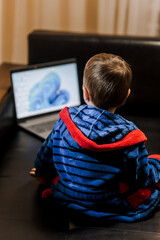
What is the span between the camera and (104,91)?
106 centimetres

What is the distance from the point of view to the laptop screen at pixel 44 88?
1759 mm

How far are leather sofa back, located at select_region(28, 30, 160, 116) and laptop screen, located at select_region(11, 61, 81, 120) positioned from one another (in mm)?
105

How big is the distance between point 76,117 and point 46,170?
0.31 metres

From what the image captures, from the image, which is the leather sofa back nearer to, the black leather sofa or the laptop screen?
the black leather sofa

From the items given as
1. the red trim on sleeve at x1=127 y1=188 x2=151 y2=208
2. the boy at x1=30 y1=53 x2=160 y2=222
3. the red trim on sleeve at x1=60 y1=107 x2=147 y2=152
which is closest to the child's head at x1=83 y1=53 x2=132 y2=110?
the boy at x1=30 y1=53 x2=160 y2=222

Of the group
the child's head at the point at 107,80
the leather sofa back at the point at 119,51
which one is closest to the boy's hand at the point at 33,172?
the child's head at the point at 107,80

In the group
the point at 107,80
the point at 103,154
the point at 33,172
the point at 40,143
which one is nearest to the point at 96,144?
the point at 103,154

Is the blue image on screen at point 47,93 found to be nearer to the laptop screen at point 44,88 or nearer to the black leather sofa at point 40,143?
the laptop screen at point 44,88

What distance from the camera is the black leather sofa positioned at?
114cm

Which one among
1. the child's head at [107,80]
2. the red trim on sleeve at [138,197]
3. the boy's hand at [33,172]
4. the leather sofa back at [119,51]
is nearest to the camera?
the child's head at [107,80]

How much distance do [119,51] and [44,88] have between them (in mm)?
483

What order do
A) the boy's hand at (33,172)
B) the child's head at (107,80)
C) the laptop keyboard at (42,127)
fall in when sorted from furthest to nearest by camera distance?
the laptop keyboard at (42,127), the boy's hand at (33,172), the child's head at (107,80)

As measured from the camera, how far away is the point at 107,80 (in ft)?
3.44

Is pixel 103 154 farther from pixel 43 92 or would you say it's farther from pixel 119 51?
pixel 119 51
